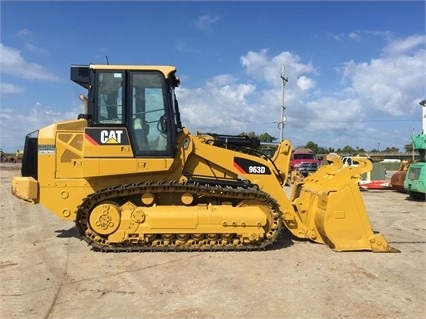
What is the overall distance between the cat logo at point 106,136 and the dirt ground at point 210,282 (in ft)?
6.10

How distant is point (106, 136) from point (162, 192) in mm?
1360

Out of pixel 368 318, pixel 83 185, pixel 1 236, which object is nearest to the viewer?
pixel 368 318

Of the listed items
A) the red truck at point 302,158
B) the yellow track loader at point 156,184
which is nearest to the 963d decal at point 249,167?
the yellow track loader at point 156,184

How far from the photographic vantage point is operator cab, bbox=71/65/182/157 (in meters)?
7.51

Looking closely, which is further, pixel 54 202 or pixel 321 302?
pixel 54 202

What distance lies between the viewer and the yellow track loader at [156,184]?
286 inches

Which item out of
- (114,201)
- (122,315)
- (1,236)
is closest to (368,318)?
(122,315)

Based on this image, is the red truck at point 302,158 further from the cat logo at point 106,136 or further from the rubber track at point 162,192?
the cat logo at point 106,136

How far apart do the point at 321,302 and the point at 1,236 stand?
21.1 feet

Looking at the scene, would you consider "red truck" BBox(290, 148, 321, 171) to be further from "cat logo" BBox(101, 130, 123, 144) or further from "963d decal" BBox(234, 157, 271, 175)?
"cat logo" BBox(101, 130, 123, 144)

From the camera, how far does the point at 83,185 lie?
25.1ft

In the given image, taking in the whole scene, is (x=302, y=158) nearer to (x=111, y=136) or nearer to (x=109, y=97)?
Answer: (x=109, y=97)

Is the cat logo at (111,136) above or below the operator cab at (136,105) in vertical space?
below

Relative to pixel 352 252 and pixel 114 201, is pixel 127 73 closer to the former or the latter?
pixel 114 201
